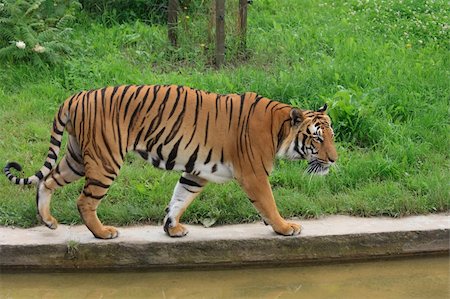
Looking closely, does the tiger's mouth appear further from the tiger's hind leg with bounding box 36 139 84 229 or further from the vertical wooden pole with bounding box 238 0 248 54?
the vertical wooden pole with bounding box 238 0 248 54

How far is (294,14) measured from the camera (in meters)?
9.34

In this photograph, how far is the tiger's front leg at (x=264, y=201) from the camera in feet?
17.3

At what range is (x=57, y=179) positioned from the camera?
552 centimetres

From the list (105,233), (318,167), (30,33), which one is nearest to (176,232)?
(105,233)

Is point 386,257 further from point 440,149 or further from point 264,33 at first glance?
point 264,33

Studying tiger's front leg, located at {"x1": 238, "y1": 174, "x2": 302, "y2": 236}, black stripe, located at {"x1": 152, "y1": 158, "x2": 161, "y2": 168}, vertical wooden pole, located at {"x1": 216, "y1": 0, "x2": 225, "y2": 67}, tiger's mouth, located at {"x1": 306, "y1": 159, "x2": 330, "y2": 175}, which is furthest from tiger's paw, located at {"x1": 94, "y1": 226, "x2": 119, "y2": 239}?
vertical wooden pole, located at {"x1": 216, "y1": 0, "x2": 225, "y2": 67}

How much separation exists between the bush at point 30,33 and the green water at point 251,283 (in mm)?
3238

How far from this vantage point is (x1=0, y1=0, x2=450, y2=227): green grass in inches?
231

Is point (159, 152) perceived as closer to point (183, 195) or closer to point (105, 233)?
point (183, 195)

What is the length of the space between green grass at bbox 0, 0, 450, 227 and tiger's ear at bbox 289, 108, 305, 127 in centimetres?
79

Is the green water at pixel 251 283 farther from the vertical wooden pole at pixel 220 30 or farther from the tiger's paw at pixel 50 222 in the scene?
the vertical wooden pole at pixel 220 30

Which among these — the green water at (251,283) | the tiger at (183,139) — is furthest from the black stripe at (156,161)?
the green water at (251,283)

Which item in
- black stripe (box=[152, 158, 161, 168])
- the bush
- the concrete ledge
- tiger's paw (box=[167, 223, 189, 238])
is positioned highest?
the bush

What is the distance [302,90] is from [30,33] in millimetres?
2816
